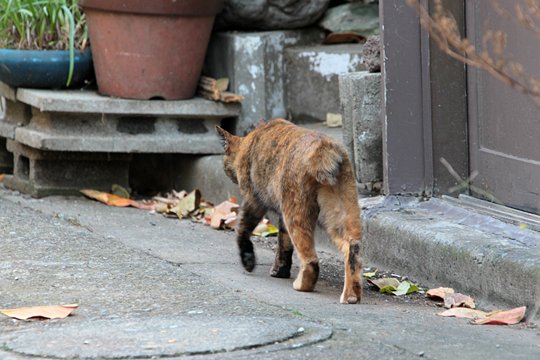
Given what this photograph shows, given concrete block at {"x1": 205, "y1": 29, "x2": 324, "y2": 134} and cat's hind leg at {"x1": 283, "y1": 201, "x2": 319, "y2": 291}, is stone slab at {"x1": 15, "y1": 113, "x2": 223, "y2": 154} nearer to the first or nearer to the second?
concrete block at {"x1": 205, "y1": 29, "x2": 324, "y2": 134}

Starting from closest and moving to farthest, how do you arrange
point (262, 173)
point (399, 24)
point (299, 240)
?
point (299, 240), point (262, 173), point (399, 24)

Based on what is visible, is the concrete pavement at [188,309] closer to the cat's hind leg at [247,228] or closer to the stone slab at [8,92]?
the cat's hind leg at [247,228]

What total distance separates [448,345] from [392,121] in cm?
216

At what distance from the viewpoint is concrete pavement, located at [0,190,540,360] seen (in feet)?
12.5

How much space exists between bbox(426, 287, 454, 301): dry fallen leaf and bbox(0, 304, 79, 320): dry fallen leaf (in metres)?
1.59

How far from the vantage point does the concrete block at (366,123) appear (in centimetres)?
610

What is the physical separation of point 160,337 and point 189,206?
11.0ft

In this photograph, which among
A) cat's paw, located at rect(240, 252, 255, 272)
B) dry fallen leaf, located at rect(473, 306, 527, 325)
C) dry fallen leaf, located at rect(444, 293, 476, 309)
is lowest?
dry fallen leaf, located at rect(444, 293, 476, 309)

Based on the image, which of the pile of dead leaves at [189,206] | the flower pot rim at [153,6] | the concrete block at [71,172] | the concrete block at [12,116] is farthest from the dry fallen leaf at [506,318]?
the concrete block at [12,116]

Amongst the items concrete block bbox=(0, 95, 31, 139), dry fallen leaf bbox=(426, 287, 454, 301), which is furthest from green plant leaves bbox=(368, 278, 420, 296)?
concrete block bbox=(0, 95, 31, 139)

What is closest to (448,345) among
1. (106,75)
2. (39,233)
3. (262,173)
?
(262,173)

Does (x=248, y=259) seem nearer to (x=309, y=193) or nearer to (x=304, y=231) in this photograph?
(x=304, y=231)

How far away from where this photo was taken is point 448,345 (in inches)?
153

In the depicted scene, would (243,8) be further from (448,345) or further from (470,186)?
(448,345)
